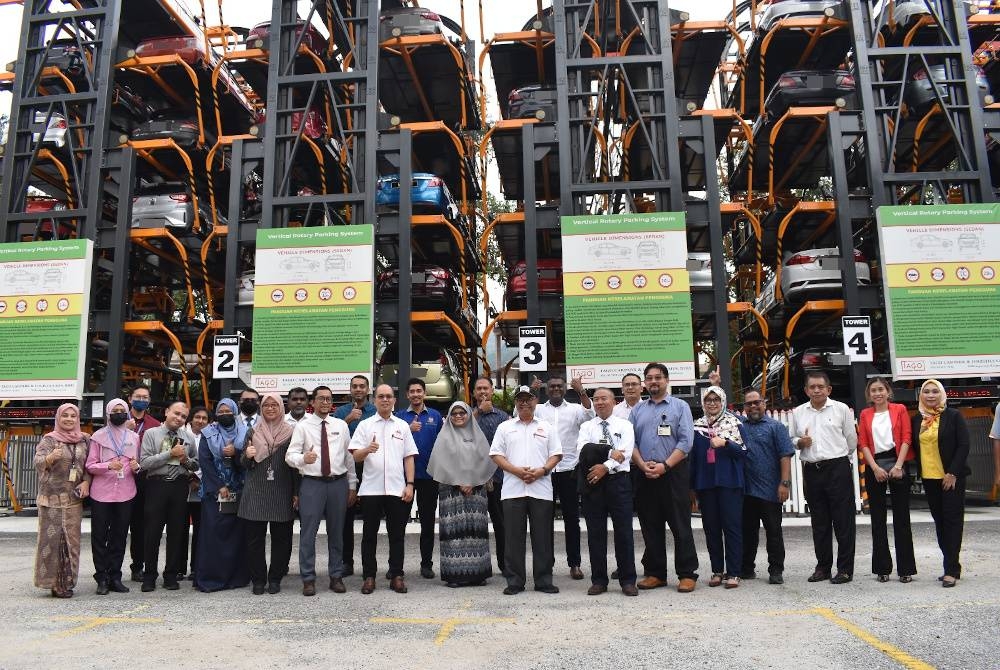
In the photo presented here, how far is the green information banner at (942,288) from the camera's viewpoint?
12.6 meters

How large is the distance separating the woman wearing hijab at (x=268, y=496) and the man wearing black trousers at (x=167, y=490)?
64 cm

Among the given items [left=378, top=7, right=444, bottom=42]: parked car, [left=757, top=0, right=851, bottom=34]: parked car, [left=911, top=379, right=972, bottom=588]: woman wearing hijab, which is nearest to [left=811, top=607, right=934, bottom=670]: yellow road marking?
[left=911, top=379, right=972, bottom=588]: woman wearing hijab

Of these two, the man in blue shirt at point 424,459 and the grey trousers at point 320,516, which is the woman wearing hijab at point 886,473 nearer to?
the man in blue shirt at point 424,459

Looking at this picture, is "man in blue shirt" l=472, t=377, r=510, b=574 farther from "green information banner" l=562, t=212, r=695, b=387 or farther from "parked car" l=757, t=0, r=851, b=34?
"parked car" l=757, t=0, r=851, b=34

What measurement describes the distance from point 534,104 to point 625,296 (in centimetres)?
458

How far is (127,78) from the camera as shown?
667 inches

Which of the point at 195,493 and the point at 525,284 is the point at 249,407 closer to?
the point at 195,493

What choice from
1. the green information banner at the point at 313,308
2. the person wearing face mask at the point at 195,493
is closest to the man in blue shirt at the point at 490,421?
the person wearing face mask at the point at 195,493

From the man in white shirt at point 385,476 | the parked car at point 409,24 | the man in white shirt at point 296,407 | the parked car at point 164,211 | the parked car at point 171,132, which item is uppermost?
the parked car at point 409,24

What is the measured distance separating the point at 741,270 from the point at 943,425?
46.6 ft

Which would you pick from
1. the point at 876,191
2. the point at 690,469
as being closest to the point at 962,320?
the point at 876,191

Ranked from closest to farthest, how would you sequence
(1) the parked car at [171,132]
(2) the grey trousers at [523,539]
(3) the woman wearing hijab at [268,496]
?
(2) the grey trousers at [523,539] → (3) the woman wearing hijab at [268,496] → (1) the parked car at [171,132]

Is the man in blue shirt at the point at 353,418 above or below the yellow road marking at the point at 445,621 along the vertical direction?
above

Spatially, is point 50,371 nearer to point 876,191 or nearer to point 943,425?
point 943,425
